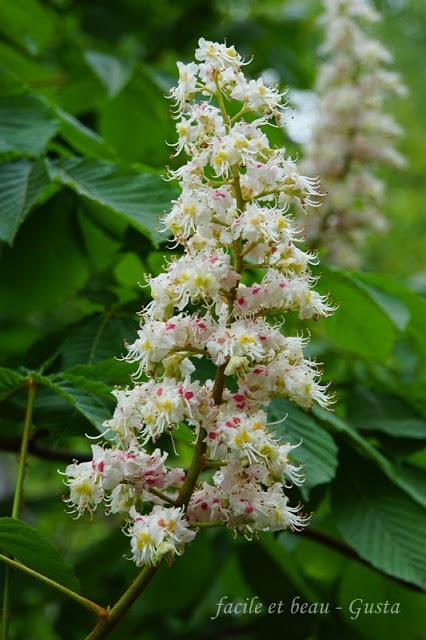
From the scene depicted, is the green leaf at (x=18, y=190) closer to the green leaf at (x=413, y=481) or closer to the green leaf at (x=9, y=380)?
the green leaf at (x=9, y=380)

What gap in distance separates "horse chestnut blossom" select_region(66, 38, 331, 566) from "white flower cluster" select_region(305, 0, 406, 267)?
2.55m

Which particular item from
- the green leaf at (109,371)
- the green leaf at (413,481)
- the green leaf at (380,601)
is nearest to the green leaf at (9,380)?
the green leaf at (109,371)

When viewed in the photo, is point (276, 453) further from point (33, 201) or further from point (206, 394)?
point (33, 201)

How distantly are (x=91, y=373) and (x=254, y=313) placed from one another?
60 centimetres

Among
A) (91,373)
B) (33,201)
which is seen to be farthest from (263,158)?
(33,201)

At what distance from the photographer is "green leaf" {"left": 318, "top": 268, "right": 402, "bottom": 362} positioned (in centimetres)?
265

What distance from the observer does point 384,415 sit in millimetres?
2482

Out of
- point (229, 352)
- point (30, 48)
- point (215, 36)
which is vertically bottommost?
point (229, 352)

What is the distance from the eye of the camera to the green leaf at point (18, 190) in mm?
2121

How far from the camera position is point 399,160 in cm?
408

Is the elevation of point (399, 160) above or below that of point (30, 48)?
above

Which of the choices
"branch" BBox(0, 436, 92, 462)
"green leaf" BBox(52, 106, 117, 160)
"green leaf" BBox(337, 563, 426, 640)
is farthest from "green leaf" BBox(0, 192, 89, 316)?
"green leaf" BBox(337, 563, 426, 640)

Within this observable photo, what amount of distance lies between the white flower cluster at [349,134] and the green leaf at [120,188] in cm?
183

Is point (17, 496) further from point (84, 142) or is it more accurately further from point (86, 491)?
point (84, 142)
